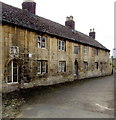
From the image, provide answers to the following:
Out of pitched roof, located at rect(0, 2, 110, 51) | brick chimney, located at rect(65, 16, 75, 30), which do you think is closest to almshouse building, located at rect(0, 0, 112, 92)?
pitched roof, located at rect(0, 2, 110, 51)

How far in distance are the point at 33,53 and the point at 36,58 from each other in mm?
631

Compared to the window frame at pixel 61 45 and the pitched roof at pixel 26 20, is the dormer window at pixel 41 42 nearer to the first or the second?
the pitched roof at pixel 26 20

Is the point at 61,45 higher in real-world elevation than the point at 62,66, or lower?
higher

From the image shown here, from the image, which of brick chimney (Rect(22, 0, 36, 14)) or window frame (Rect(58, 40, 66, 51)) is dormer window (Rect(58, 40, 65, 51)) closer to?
window frame (Rect(58, 40, 66, 51))

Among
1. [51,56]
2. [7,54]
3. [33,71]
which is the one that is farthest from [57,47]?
[7,54]

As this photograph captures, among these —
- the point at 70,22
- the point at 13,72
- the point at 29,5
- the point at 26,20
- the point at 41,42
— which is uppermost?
the point at 29,5

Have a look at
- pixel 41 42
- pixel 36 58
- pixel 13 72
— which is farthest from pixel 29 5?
pixel 13 72

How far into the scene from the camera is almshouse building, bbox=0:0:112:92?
10570 mm

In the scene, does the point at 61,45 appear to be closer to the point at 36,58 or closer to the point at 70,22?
the point at 36,58

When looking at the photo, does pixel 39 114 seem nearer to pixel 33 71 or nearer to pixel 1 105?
pixel 1 105

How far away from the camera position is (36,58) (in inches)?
503

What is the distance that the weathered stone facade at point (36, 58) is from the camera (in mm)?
10448

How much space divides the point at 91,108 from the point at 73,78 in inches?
431

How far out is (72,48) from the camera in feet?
58.5
